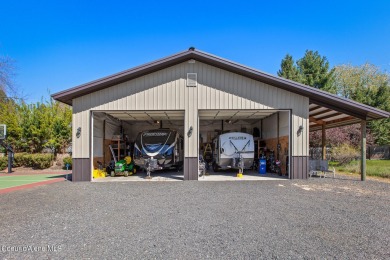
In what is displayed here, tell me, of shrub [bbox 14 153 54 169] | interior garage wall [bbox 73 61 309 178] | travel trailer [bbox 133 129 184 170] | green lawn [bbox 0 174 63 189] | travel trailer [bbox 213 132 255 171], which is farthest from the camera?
shrub [bbox 14 153 54 169]

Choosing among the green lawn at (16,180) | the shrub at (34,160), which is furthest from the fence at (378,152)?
the shrub at (34,160)

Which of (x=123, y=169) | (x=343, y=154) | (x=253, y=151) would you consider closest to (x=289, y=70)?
(x=343, y=154)

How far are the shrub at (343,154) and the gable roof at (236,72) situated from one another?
9682mm

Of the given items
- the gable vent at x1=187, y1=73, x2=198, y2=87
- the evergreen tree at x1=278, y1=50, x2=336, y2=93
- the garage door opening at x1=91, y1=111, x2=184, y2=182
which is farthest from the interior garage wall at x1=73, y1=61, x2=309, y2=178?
the evergreen tree at x1=278, y1=50, x2=336, y2=93

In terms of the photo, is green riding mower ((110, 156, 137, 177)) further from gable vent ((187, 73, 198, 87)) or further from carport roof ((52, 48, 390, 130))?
gable vent ((187, 73, 198, 87))

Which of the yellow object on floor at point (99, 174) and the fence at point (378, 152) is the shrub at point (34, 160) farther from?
the fence at point (378, 152)

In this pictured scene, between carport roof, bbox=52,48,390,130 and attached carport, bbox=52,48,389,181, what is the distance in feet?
0.15

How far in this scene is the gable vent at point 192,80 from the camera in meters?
11.1

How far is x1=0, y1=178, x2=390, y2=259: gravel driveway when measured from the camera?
147 inches

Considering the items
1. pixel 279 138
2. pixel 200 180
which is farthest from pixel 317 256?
pixel 279 138

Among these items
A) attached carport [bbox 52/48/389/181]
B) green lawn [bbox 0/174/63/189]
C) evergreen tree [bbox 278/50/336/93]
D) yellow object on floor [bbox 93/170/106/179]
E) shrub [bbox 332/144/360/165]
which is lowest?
green lawn [bbox 0/174/63/189]

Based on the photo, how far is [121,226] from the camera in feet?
15.9

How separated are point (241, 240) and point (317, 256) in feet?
3.68

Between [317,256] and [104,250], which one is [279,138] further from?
[104,250]
